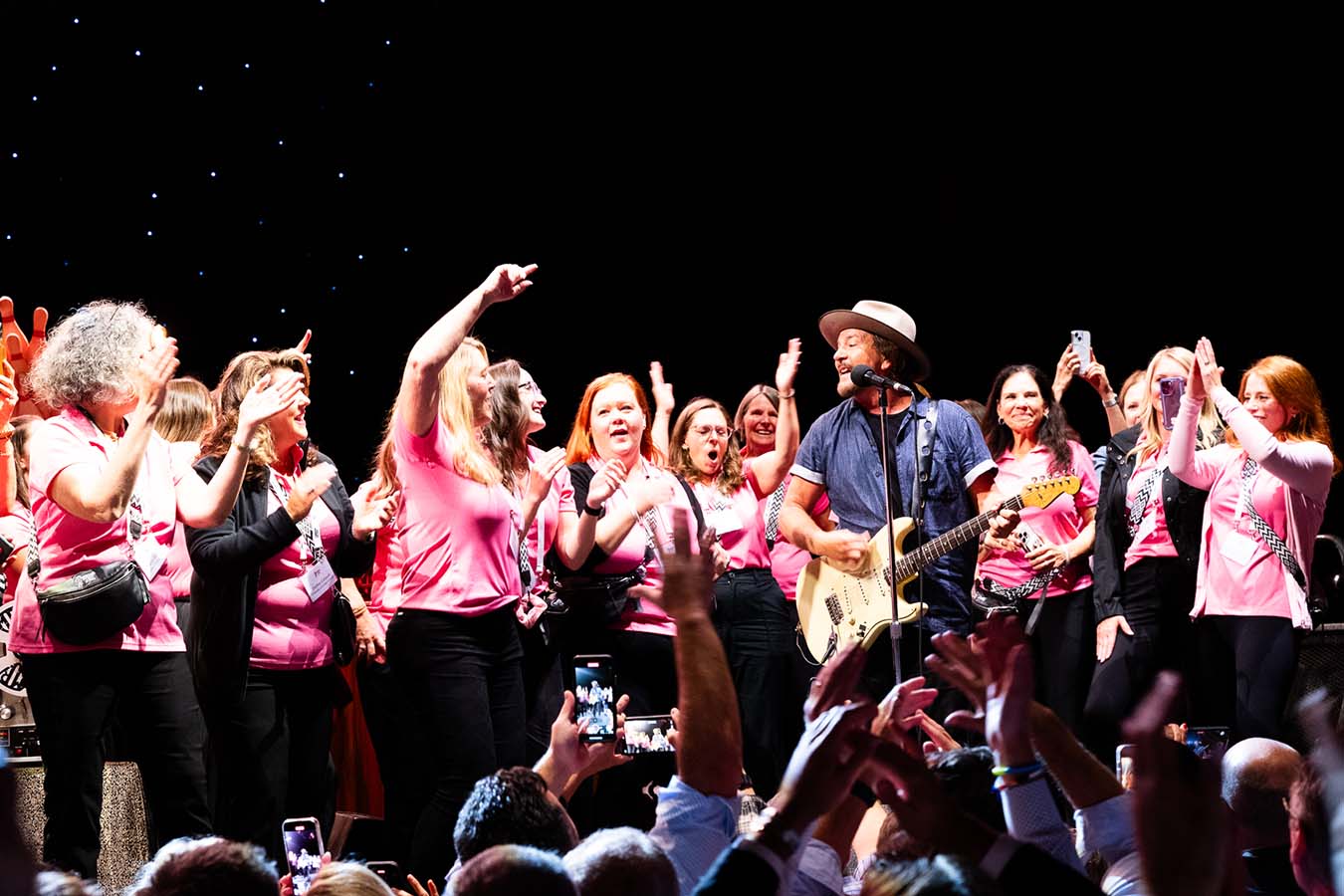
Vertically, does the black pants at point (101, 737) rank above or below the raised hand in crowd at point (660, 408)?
below

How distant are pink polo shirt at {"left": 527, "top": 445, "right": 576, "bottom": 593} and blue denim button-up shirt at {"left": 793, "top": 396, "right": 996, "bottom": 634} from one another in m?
1.08

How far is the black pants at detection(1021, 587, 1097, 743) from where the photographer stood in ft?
19.7

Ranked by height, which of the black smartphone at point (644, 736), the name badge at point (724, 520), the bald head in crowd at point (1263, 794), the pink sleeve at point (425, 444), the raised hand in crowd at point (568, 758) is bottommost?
the black smartphone at point (644, 736)

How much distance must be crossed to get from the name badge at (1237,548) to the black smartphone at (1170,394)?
57 centimetres

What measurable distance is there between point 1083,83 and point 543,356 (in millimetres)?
3479

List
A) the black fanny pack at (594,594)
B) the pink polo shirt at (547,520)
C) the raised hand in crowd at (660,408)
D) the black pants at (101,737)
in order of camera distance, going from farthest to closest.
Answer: the raised hand in crowd at (660,408)
the black fanny pack at (594,594)
the pink polo shirt at (547,520)
the black pants at (101,737)

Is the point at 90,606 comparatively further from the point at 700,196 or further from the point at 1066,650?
the point at 700,196

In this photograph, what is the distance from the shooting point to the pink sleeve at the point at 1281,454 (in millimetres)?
5160

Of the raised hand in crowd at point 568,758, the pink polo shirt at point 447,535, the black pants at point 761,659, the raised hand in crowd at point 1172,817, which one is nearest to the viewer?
the raised hand in crowd at point 1172,817

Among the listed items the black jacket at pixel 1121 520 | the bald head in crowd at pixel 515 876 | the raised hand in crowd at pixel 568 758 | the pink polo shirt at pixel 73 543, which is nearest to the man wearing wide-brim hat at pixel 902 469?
the black jacket at pixel 1121 520

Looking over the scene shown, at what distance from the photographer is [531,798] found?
257cm

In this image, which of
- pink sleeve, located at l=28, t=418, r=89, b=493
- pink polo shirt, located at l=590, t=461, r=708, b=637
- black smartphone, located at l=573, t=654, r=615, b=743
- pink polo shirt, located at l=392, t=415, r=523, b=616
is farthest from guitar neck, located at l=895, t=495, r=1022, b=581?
pink sleeve, located at l=28, t=418, r=89, b=493

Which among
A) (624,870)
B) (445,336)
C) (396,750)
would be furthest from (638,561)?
(624,870)

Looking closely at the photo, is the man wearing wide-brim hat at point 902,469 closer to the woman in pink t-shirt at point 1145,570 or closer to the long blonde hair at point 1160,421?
the woman in pink t-shirt at point 1145,570
